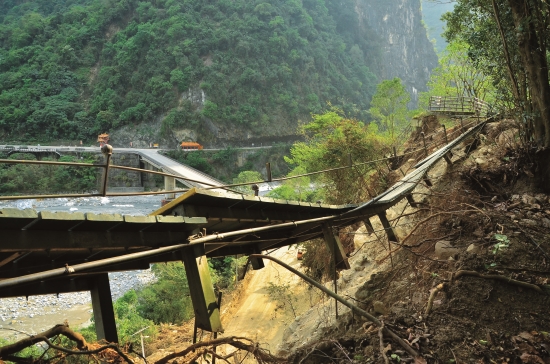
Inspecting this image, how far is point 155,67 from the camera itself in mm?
47188

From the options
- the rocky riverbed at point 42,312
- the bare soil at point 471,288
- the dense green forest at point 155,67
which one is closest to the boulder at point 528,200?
the bare soil at point 471,288

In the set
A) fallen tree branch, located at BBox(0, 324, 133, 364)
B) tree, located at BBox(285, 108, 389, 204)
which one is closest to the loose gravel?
tree, located at BBox(285, 108, 389, 204)

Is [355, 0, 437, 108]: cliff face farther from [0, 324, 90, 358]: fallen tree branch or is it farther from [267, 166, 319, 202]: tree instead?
[0, 324, 90, 358]: fallen tree branch

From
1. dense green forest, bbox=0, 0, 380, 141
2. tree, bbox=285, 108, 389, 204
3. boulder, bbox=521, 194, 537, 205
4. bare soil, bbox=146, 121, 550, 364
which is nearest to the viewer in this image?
bare soil, bbox=146, 121, 550, 364

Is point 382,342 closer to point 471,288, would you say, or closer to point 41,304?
point 471,288

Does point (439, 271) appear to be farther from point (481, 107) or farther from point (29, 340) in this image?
point (481, 107)

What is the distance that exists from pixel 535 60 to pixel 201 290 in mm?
5336

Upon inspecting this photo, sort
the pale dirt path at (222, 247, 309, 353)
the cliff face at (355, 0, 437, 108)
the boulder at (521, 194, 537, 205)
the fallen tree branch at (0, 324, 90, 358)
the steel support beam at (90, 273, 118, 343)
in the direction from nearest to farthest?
the fallen tree branch at (0, 324, 90, 358) → the steel support beam at (90, 273, 118, 343) → the boulder at (521, 194, 537, 205) → the pale dirt path at (222, 247, 309, 353) → the cliff face at (355, 0, 437, 108)

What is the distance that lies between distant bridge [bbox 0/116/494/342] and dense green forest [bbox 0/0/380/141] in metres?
42.4

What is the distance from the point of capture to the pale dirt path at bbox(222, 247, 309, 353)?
1034cm

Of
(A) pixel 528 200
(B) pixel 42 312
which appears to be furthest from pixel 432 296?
(B) pixel 42 312

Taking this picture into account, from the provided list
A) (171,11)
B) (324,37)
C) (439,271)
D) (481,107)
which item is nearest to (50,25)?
(171,11)

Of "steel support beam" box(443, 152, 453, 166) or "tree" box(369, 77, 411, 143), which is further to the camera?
"tree" box(369, 77, 411, 143)

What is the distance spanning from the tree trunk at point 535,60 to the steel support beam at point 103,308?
5.60 m
